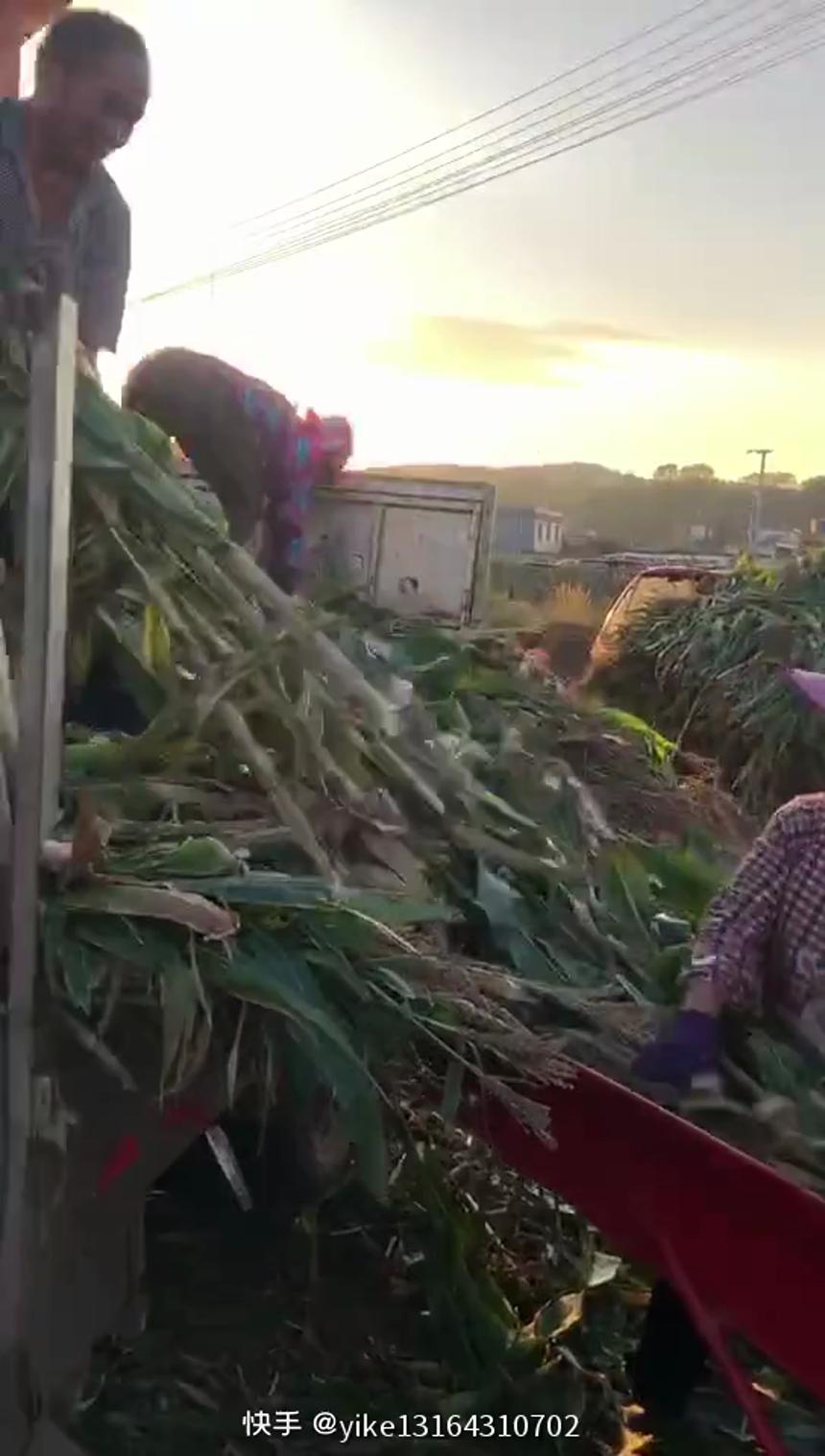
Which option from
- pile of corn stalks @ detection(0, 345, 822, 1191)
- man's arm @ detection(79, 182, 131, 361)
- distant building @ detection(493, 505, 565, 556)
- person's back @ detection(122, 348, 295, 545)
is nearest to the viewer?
pile of corn stalks @ detection(0, 345, 822, 1191)

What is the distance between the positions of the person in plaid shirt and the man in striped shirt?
1569 millimetres

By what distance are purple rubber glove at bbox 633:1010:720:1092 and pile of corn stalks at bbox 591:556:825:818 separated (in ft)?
20.0

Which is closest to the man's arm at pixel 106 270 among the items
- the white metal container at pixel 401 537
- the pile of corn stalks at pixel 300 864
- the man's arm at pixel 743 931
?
the white metal container at pixel 401 537

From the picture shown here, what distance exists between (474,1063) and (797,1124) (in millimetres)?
559

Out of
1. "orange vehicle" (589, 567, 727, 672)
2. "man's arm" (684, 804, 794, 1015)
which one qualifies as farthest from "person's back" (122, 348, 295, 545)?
"orange vehicle" (589, 567, 727, 672)

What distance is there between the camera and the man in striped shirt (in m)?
3.02

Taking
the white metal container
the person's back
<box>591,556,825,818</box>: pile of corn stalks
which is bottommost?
<box>591,556,825,818</box>: pile of corn stalks

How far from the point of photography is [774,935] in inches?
112

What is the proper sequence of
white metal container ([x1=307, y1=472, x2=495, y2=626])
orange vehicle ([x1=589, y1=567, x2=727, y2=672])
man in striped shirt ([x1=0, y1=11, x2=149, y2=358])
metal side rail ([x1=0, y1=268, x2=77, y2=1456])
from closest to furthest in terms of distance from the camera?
metal side rail ([x1=0, y1=268, x2=77, y2=1456]), man in striped shirt ([x1=0, y1=11, x2=149, y2=358]), white metal container ([x1=307, y1=472, x2=495, y2=626]), orange vehicle ([x1=589, y1=567, x2=727, y2=672])

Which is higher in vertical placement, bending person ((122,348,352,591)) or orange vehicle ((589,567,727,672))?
bending person ((122,348,352,591))

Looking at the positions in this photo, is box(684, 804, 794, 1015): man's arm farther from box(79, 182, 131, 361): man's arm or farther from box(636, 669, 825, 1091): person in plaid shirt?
box(79, 182, 131, 361): man's arm

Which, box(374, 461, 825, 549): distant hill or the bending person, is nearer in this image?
the bending person

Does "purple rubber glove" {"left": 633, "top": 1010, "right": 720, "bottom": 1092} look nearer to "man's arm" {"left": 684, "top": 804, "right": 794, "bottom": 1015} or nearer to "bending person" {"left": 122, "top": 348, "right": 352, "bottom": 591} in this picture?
"man's arm" {"left": 684, "top": 804, "right": 794, "bottom": 1015}

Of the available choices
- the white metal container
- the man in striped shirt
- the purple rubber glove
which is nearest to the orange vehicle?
the white metal container
